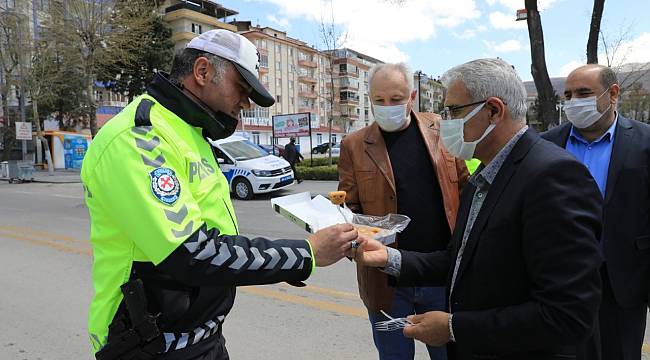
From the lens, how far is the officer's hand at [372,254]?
196cm

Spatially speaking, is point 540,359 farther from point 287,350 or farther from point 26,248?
point 26,248

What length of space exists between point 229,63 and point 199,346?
1.01m

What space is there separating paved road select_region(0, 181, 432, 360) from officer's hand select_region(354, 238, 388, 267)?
164cm

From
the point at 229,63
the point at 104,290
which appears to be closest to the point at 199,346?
the point at 104,290

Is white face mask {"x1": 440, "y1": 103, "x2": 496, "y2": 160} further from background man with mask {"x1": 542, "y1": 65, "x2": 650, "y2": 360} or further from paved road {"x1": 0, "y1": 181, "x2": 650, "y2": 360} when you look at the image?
paved road {"x1": 0, "y1": 181, "x2": 650, "y2": 360}

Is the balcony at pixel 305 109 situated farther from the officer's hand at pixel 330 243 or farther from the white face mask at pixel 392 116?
the officer's hand at pixel 330 243

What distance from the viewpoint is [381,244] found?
201 centimetres

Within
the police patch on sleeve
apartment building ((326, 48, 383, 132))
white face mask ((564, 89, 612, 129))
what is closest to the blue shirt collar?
white face mask ((564, 89, 612, 129))

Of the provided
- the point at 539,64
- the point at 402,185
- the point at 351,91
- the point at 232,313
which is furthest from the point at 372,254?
the point at 351,91

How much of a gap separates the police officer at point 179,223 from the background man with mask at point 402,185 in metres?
0.76

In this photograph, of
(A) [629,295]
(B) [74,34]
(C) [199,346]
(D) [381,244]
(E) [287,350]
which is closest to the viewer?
(C) [199,346]

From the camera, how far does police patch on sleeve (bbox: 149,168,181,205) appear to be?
135 centimetres

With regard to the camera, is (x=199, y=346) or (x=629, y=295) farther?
(x=629, y=295)

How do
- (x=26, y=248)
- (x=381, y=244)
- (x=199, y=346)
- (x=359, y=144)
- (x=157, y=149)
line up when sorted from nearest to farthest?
(x=157, y=149) < (x=199, y=346) < (x=381, y=244) < (x=359, y=144) < (x=26, y=248)
